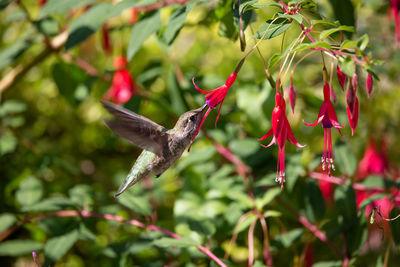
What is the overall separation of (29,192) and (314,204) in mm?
619

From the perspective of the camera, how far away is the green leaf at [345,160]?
0.82 metres

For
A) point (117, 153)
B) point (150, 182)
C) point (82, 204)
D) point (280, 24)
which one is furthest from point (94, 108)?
point (280, 24)

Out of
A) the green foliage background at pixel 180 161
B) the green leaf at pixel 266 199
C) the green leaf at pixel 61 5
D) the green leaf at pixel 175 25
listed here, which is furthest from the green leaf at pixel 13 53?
the green leaf at pixel 266 199

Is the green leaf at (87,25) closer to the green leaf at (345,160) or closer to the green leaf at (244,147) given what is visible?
the green leaf at (244,147)

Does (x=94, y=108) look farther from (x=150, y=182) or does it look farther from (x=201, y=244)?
(x=201, y=244)

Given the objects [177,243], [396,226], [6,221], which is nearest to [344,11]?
[396,226]

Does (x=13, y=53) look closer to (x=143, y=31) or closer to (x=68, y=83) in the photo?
(x=68, y=83)

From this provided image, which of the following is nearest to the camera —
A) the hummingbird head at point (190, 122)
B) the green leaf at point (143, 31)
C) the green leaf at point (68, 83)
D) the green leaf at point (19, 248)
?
the hummingbird head at point (190, 122)

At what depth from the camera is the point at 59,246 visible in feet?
2.49

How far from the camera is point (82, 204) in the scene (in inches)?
32.7

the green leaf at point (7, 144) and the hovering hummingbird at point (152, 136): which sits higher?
the hovering hummingbird at point (152, 136)

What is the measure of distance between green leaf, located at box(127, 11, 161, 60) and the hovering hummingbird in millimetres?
173

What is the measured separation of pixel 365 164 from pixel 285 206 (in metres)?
0.30

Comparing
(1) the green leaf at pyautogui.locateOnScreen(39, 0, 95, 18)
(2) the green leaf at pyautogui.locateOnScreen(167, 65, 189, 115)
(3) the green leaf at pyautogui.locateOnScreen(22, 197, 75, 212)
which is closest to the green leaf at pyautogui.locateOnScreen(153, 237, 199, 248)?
(3) the green leaf at pyautogui.locateOnScreen(22, 197, 75, 212)
